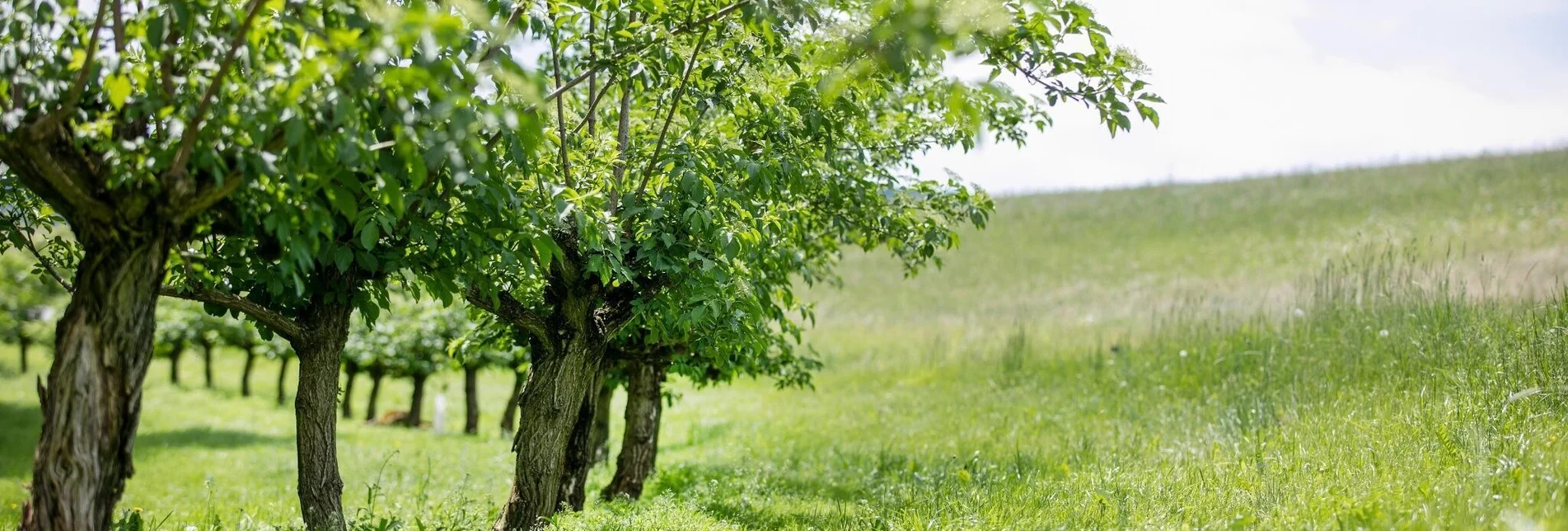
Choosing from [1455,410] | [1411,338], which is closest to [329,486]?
[1455,410]

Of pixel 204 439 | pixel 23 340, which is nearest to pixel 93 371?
pixel 204 439

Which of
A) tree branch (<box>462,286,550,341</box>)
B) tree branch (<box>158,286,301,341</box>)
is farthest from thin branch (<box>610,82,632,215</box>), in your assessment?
tree branch (<box>158,286,301,341</box>)

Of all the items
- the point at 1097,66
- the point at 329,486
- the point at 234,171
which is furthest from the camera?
the point at 329,486

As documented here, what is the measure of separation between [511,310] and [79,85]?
2580mm

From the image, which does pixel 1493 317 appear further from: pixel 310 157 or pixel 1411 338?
pixel 310 157

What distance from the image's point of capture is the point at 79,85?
11.9 ft

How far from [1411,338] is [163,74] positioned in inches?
344

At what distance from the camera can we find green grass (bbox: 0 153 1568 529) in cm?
560

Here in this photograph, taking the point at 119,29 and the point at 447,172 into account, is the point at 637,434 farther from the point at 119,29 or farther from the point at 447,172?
the point at 119,29

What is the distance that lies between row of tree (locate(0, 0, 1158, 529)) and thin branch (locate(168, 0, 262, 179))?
0.01m

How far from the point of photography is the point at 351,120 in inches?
136

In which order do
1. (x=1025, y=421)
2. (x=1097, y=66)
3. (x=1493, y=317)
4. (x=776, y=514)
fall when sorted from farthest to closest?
(x=1025, y=421)
(x=1493, y=317)
(x=776, y=514)
(x=1097, y=66)

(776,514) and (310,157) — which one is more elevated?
(310,157)

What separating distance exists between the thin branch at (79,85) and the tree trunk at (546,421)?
114 inches
